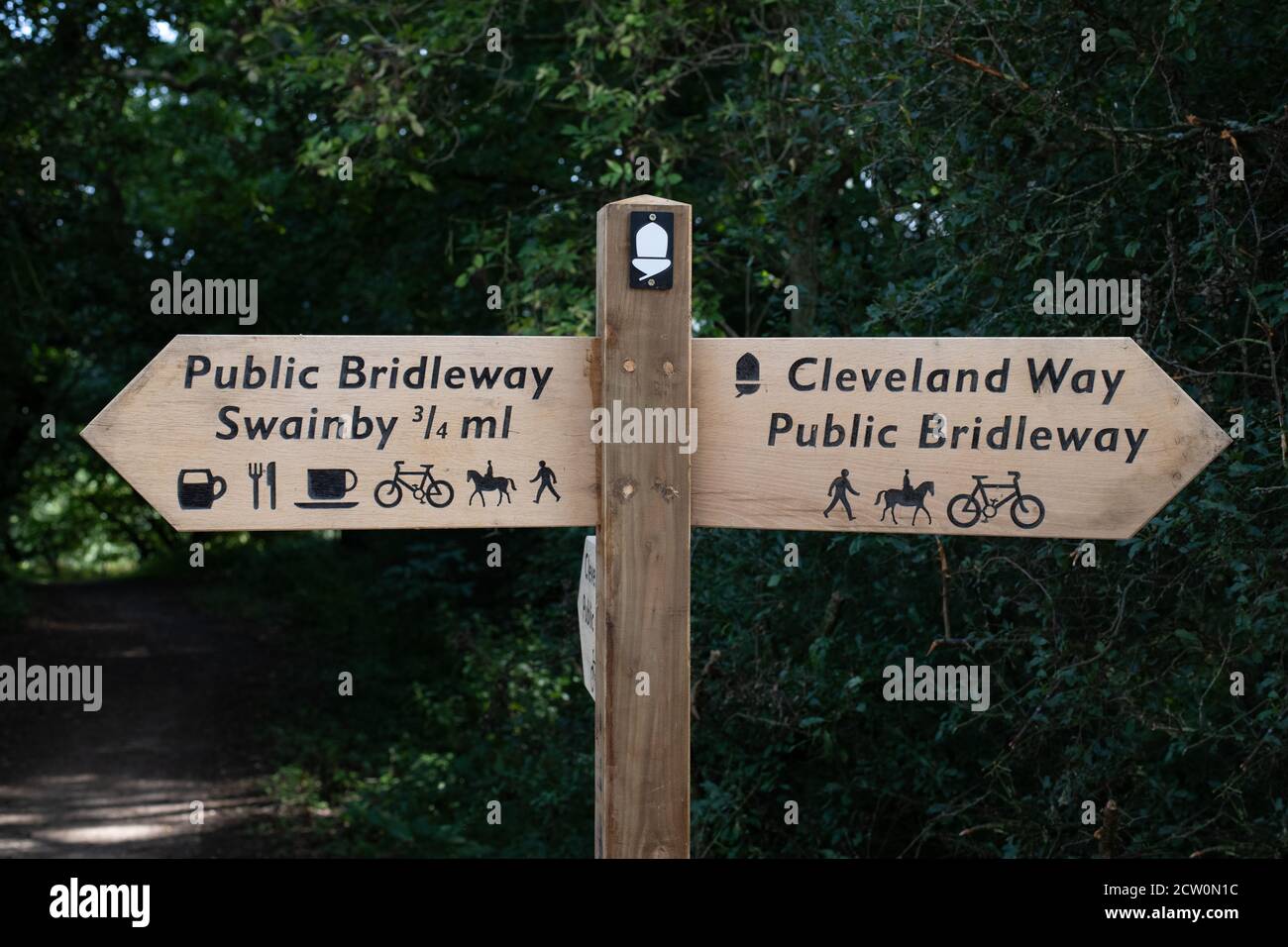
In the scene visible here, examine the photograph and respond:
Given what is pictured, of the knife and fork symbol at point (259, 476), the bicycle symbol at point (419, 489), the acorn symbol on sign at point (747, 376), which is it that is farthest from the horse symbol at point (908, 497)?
the knife and fork symbol at point (259, 476)

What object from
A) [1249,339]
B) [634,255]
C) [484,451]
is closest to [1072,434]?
[634,255]

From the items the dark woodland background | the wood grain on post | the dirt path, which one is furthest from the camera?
the dirt path

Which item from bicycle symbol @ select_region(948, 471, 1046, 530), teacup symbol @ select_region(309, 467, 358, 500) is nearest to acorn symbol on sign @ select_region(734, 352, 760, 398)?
bicycle symbol @ select_region(948, 471, 1046, 530)

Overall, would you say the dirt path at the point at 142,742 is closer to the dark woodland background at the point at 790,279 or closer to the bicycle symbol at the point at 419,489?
the dark woodland background at the point at 790,279

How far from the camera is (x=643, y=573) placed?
7.65 feet

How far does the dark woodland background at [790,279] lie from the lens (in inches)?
156

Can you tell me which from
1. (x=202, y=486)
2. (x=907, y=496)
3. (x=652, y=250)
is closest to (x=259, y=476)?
(x=202, y=486)

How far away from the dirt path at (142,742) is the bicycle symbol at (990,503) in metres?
7.79

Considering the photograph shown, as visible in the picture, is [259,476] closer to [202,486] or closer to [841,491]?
[202,486]

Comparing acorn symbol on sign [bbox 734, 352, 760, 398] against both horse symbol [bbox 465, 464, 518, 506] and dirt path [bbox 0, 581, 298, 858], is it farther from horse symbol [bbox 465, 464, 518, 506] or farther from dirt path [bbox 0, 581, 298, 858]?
dirt path [bbox 0, 581, 298, 858]

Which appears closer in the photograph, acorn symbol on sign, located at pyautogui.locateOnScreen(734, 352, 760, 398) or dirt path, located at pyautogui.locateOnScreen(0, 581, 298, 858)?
acorn symbol on sign, located at pyautogui.locateOnScreen(734, 352, 760, 398)

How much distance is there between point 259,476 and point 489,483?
1.37 ft

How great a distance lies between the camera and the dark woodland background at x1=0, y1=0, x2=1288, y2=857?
3951mm

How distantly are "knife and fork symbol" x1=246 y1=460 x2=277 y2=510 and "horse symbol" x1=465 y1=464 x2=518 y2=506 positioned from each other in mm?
350
